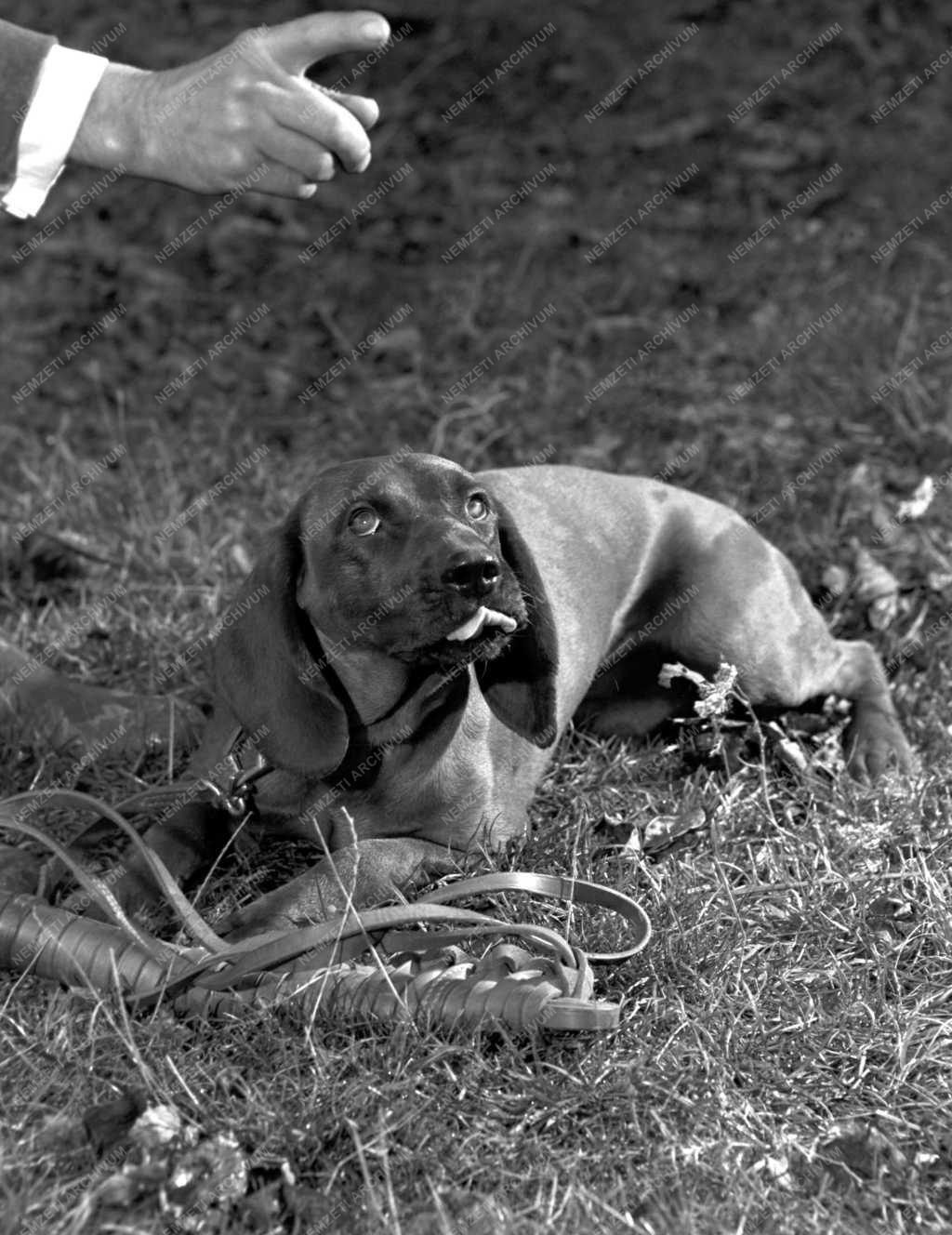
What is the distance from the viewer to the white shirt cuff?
333cm

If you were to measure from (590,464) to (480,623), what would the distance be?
106 inches

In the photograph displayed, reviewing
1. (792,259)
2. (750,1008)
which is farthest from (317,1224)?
(792,259)

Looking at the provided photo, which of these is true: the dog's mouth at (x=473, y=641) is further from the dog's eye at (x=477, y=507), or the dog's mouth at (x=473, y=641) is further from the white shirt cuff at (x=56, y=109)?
the white shirt cuff at (x=56, y=109)

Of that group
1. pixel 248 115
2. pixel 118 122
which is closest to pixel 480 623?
pixel 248 115

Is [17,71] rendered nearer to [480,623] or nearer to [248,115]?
[248,115]

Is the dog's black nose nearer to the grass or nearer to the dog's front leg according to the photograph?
the dog's front leg

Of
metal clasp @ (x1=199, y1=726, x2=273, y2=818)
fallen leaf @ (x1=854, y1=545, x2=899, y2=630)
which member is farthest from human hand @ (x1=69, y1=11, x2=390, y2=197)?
fallen leaf @ (x1=854, y1=545, x2=899, y2=630)

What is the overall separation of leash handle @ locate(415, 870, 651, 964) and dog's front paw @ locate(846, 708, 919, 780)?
1.24 meters

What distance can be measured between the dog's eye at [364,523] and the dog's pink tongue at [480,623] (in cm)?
33

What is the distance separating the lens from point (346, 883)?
337 centimetres

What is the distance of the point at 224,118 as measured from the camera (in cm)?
294

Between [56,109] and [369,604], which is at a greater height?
[56,109]

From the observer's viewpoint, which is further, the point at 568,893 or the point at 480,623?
the point at 480,623

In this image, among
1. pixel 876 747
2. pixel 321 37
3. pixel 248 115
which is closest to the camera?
pixel 321 37
